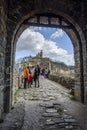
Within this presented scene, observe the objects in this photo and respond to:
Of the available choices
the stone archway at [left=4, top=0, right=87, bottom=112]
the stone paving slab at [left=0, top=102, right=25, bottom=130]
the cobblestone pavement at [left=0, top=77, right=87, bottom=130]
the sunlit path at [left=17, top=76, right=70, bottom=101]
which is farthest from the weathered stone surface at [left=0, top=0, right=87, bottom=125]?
the sunlit path at [left=17, top=76, right=70, bottom=101]

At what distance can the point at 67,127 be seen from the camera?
3.81 metres

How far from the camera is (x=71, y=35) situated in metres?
7.09

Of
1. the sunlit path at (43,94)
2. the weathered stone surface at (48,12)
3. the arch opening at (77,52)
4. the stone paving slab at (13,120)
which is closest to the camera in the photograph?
the stone paving slab at (13,120)

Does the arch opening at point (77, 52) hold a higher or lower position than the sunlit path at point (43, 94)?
higher

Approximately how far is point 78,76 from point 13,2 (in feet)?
10.9

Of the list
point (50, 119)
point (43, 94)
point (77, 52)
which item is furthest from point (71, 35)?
point (50, 119)

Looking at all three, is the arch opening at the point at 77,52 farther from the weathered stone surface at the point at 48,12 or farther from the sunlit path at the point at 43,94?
the sunlit path at the point at 43,94

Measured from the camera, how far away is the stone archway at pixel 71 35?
211 inches

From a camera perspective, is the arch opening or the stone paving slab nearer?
the stone paving slab

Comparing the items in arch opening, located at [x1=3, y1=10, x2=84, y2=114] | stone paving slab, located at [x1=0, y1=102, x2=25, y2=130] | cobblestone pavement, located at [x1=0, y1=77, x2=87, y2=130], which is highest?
arch opening, located at [x1=3, y1=10, x2=84, y2=114]

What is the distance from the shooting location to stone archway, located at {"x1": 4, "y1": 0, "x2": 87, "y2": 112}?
5.35 metres

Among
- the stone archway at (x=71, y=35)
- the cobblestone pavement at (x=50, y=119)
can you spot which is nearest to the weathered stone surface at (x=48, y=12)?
the stone archway at (x=71, y=35)

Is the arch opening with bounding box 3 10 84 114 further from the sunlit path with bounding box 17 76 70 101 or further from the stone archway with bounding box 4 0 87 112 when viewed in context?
the sunlit path with bounding box 17 76 70 101

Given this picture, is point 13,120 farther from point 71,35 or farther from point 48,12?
point 71,35
